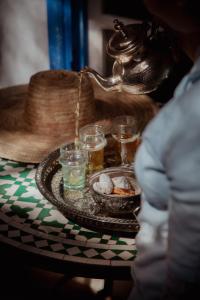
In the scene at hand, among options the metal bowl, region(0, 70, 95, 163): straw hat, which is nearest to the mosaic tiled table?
the metal bowl

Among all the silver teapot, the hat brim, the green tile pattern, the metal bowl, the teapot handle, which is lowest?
the hat brim

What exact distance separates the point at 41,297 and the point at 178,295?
1.86 m

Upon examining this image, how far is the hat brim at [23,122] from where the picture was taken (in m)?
2.33

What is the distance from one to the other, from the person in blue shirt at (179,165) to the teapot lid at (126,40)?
74cm

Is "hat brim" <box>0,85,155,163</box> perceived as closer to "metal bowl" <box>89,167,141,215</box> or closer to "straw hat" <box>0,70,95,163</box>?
"straw hat" <box>0,70,95,163</box>

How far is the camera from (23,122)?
2.68m

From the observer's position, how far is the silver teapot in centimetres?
175

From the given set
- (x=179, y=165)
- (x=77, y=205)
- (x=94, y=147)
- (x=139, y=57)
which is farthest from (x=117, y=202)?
(x=179, y=165)

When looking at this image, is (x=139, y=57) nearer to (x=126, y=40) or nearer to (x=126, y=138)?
(x=126, y=40)

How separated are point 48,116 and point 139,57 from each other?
83 centimetres

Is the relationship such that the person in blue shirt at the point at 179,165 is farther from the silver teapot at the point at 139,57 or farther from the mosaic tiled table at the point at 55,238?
the silver teapot at the point at 139,57

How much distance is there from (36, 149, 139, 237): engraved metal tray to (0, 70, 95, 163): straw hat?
222 millimetres

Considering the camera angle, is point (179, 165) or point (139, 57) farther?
point (139, 57)

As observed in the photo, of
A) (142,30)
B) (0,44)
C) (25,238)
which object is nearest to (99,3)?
(0,44)
